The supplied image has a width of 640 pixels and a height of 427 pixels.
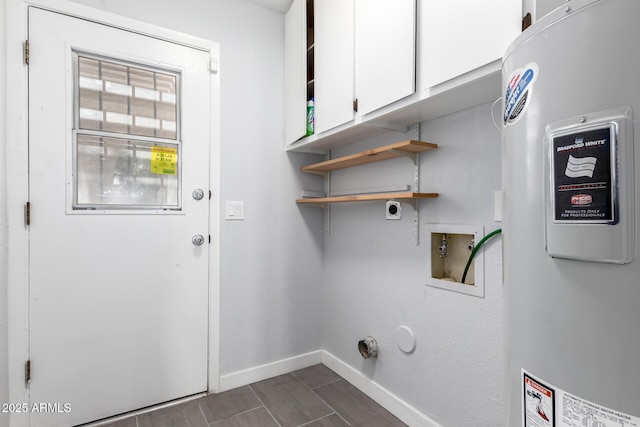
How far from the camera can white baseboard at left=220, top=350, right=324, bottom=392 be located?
2.08 m

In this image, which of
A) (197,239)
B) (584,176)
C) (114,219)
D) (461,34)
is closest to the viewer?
(584,176)

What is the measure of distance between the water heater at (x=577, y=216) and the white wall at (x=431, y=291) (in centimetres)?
74

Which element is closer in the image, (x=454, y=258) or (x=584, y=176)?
(x=584, y=176)

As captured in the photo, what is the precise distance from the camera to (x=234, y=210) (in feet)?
6.91

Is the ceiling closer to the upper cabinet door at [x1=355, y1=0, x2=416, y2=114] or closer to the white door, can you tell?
the white door

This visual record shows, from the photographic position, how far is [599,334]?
1.78 feet

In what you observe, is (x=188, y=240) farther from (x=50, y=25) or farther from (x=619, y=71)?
(x=619, y=71)

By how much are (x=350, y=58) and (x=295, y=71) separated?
0.60m

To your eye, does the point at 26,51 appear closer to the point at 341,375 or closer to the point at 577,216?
the point at 577,216

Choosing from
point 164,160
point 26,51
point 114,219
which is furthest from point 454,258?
point 26,51

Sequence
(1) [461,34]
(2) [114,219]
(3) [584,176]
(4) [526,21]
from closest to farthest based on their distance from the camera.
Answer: (3) [584,176] < (4) [526,21] < (1) [461,34] < (2) [114,219]

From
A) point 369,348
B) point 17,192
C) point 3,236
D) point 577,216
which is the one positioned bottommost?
point 369,348

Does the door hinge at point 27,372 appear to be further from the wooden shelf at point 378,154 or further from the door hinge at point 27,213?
the wooden shelf at point 378,154

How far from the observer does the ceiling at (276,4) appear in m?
2.14
